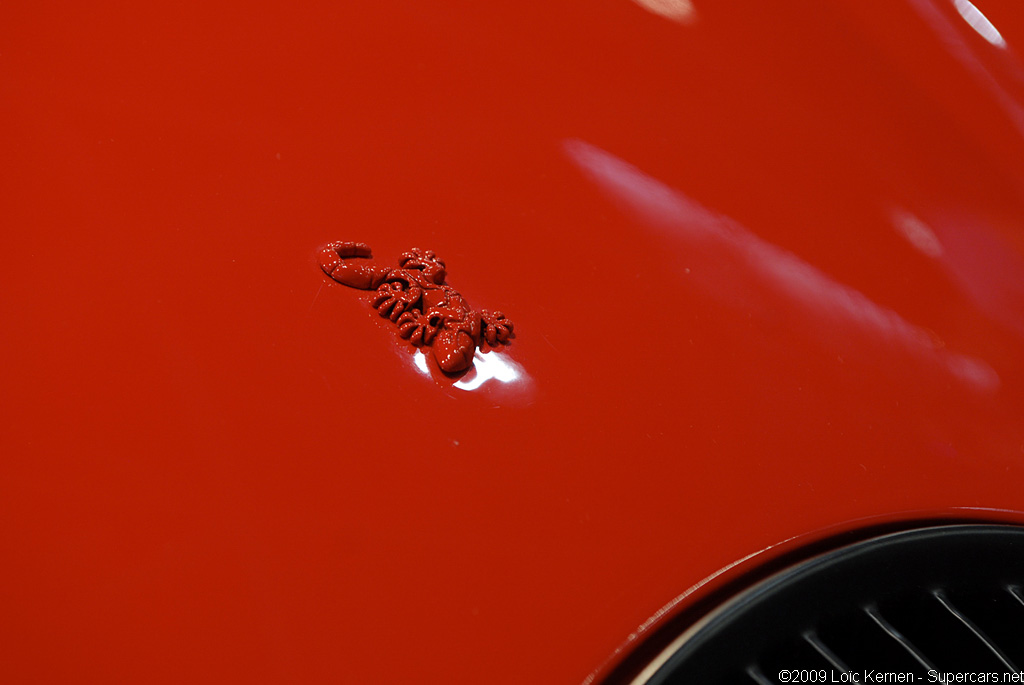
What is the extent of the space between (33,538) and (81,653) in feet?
0.23

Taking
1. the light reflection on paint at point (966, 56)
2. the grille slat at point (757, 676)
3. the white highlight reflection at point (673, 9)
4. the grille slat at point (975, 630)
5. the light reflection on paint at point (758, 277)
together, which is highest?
the light reflection on paint at point (966, 56)

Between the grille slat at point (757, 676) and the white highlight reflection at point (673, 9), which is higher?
the white highlight reflection at point (673, 9)

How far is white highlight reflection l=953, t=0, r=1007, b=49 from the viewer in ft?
3.00

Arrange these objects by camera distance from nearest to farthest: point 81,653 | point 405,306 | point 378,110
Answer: point 81,653 → point 405,306 → point 378,110

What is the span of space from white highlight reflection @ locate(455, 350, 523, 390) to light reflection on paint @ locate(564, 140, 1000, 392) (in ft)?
0.58

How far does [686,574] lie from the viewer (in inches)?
21.5

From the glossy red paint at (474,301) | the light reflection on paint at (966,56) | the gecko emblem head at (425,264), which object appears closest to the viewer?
the glossy red paint at (474,301)

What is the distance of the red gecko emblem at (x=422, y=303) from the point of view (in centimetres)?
56

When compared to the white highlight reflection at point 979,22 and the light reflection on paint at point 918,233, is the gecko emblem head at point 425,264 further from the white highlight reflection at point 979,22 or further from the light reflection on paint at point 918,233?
the white highlight reflection at point 979,22

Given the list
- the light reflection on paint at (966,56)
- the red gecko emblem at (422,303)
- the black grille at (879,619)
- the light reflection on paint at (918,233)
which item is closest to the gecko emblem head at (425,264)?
the red gecko emblem at (422,303)

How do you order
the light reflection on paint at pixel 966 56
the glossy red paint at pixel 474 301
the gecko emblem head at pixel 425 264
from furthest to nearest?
the light reflection on paint at pixel 966 56
the gecko emblem head at pixel 425 264
the glossy red paint at pixel 474 301

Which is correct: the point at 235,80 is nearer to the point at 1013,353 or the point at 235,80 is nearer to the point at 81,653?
the point at 81,653

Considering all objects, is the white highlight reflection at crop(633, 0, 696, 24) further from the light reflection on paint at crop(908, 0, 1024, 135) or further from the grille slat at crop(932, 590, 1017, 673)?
the grille slat at crop(932, 590, 1017, 673)

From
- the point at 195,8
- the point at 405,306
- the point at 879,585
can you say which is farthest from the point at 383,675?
the point at 195,8
